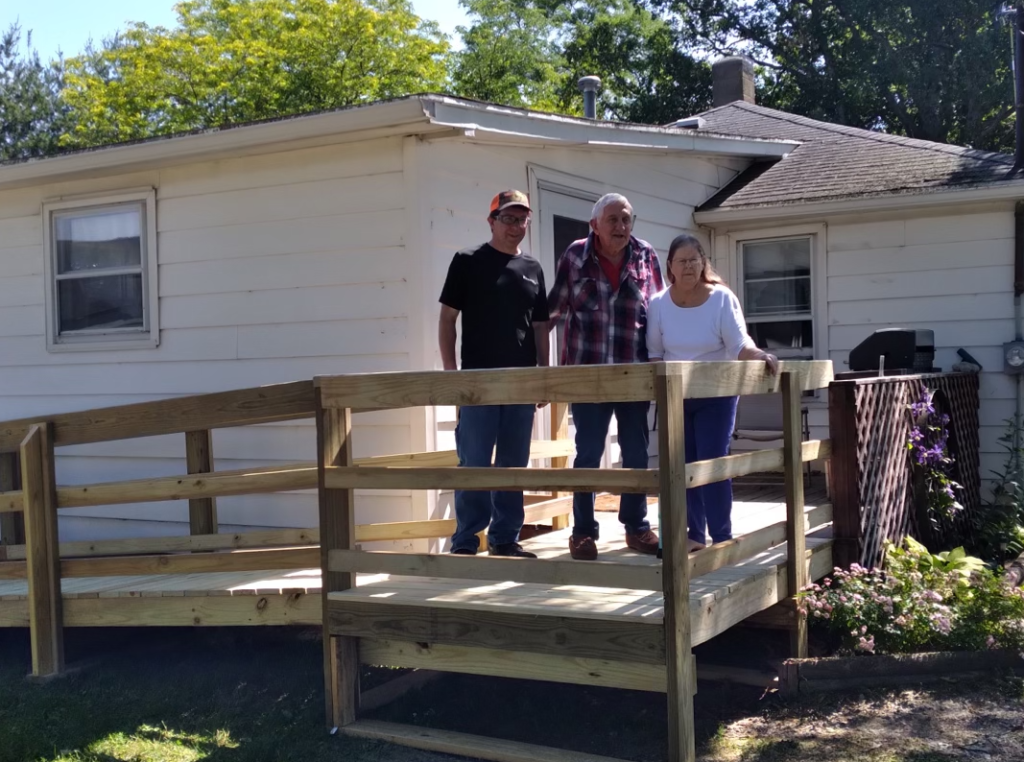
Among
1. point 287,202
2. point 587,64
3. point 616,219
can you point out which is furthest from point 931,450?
point 587,64

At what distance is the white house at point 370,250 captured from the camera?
5.80 meters

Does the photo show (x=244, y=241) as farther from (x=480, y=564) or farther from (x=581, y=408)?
(x=480, y=564)

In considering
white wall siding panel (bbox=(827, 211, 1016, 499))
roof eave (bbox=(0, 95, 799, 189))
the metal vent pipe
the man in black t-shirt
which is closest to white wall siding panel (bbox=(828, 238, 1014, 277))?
A: white wall siding panel (bbox=(827, 211, 1016, 499))

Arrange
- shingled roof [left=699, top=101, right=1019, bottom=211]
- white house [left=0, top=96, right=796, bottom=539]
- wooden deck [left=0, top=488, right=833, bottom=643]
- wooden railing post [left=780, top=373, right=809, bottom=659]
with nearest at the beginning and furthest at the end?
wooden deck [left=0, top=488, right=833, bottom=643] → wooden railing post [left=780, top=373, right=809, bottom=659] → white house [left=0, top=96, right=796, bottom=539] → shingled roof [left=699, top=101, right=1019, bottom=211]

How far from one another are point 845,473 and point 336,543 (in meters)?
2.60

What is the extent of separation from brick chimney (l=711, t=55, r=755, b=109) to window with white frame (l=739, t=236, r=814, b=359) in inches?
226

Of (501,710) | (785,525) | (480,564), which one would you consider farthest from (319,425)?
(785,525)

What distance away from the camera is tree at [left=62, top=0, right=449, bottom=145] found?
90.4ft

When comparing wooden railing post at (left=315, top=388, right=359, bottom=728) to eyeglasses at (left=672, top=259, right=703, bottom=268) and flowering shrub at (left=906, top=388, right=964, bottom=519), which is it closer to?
eyeglasses at (left=672, top=259, right=703, bottom=268)

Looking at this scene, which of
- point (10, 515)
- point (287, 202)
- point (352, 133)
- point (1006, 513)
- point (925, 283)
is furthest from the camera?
point (925, 283)

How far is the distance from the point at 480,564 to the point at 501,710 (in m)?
0.98

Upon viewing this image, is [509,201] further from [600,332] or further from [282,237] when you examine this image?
[282,237]

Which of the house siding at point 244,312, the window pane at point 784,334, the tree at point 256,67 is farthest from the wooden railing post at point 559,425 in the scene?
the tree at point 256,67

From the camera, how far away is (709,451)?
4.64 m
